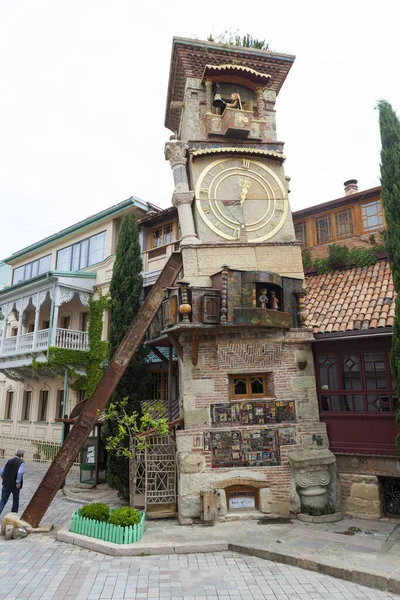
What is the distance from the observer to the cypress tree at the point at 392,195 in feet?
28.0

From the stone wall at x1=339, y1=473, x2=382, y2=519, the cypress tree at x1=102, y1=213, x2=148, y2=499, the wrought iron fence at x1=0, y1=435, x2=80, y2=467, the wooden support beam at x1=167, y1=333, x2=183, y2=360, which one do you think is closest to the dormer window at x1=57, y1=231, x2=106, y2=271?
the cypress tree at x1=102, y1=213, x2=148, y2=499

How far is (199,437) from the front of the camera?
9.70 m

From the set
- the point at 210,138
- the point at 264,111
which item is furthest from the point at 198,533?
the point at 264,111

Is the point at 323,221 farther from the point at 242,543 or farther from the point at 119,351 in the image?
the point at 242,543

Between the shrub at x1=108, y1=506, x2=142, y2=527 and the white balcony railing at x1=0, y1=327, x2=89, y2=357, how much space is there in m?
10.9

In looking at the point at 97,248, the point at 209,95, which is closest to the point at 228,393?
the point at 209,95

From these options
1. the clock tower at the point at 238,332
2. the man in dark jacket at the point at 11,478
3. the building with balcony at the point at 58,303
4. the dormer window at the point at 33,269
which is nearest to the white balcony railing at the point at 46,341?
the building with balcony at the point at 58,303

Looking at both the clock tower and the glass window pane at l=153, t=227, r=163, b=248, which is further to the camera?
the glass window pane at l=153, t=227, r=163, b=248

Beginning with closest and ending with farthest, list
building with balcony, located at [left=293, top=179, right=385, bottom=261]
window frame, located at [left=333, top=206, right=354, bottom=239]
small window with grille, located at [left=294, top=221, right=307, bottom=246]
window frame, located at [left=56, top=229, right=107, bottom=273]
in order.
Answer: building with balcony, located at [left=293, top=179, right=385, bottom=261] → window frame, located at [left=333, top=206, right=354, bottom=239] → small window with grille, located at [left=294, top=221, right=307, bottom=246] → window frame, located at [left=56, top=229, right=107, bottom=273]

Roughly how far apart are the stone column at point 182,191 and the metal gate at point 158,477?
5.50 meters

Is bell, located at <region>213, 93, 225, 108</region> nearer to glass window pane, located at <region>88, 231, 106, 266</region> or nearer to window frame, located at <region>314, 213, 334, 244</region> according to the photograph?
window frame, located at <region>314, 213, 334, 244</region>

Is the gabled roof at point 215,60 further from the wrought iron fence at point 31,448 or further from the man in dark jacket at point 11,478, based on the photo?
the wrought iron fence at point 31,448

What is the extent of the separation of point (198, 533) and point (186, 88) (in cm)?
1260

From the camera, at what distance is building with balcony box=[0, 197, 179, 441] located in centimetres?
1827
